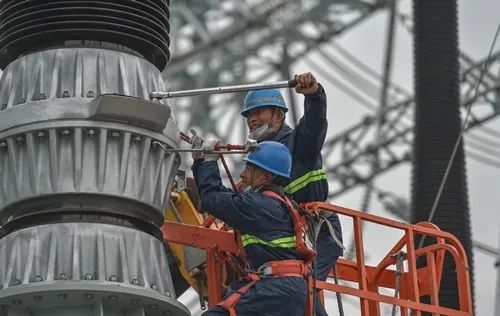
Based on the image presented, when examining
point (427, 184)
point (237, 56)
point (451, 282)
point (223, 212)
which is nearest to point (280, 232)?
point (223, 212)

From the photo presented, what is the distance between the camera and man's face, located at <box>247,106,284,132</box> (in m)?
10.5

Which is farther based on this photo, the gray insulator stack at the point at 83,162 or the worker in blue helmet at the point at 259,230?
the worker in blue helmet at the point at 259,230

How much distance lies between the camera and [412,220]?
14648 mm

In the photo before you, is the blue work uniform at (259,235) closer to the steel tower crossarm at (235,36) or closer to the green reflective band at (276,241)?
the green reflective band at (276,241)

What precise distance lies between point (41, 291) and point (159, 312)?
0.88m

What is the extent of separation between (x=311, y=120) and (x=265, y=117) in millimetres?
688

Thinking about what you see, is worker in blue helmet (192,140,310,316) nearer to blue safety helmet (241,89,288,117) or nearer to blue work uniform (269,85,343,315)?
blue work uniform (269,85,343,315)

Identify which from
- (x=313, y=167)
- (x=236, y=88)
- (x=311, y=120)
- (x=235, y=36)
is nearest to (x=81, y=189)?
(x=236, y=88)

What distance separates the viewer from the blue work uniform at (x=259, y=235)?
30.3 feet

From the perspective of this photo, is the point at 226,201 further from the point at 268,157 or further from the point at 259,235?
the point at 268,157

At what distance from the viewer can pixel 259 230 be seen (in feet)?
30.9

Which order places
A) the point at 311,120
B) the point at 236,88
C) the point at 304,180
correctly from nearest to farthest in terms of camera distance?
the point at 236,88 < the point at 311,120 < the point at 304,180

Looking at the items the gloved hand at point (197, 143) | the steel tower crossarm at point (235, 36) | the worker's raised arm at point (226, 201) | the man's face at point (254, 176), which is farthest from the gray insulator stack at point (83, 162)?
the steel tower crossarm at point (235, 36)

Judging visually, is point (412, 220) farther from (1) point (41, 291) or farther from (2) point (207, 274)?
(1) point (41, 291)
